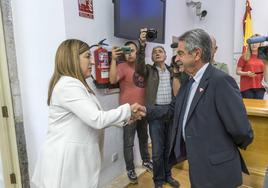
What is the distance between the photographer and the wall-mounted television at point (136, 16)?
95.4 inches

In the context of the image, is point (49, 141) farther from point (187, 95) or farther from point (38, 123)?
point (38, 123)

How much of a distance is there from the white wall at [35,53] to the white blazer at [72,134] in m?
0.88

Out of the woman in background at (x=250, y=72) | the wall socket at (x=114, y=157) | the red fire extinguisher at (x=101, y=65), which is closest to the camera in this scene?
the red fire extinguisher at (x=101, y=65)

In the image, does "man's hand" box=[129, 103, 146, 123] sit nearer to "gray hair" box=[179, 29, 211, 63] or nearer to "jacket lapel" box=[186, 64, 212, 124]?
"jacket lapel" box=[186, 64, 212, 124]

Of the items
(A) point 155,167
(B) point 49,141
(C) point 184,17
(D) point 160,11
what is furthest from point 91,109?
(C) point 184,17

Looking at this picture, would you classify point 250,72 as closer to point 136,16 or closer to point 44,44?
point 136,16

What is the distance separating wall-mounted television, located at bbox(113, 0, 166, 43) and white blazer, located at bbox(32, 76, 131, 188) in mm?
1309

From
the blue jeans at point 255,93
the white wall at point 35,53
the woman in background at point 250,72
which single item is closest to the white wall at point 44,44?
the white wall at point 35,53

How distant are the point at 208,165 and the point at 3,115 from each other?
5.67 ft

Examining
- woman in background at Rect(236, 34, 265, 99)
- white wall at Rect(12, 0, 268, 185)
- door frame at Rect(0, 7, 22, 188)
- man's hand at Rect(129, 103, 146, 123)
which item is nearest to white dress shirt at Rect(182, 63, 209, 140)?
man's hand at Rect(129, 103, 146, 123)

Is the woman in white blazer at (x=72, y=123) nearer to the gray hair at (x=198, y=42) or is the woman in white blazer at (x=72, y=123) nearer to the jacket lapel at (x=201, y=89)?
the jacket lapel at (x=201, y=89)

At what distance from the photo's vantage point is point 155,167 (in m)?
2.40

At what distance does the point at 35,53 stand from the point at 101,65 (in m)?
0.59

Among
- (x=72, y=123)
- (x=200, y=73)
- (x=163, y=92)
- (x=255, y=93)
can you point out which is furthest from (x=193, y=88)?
(x=255, y=93)
